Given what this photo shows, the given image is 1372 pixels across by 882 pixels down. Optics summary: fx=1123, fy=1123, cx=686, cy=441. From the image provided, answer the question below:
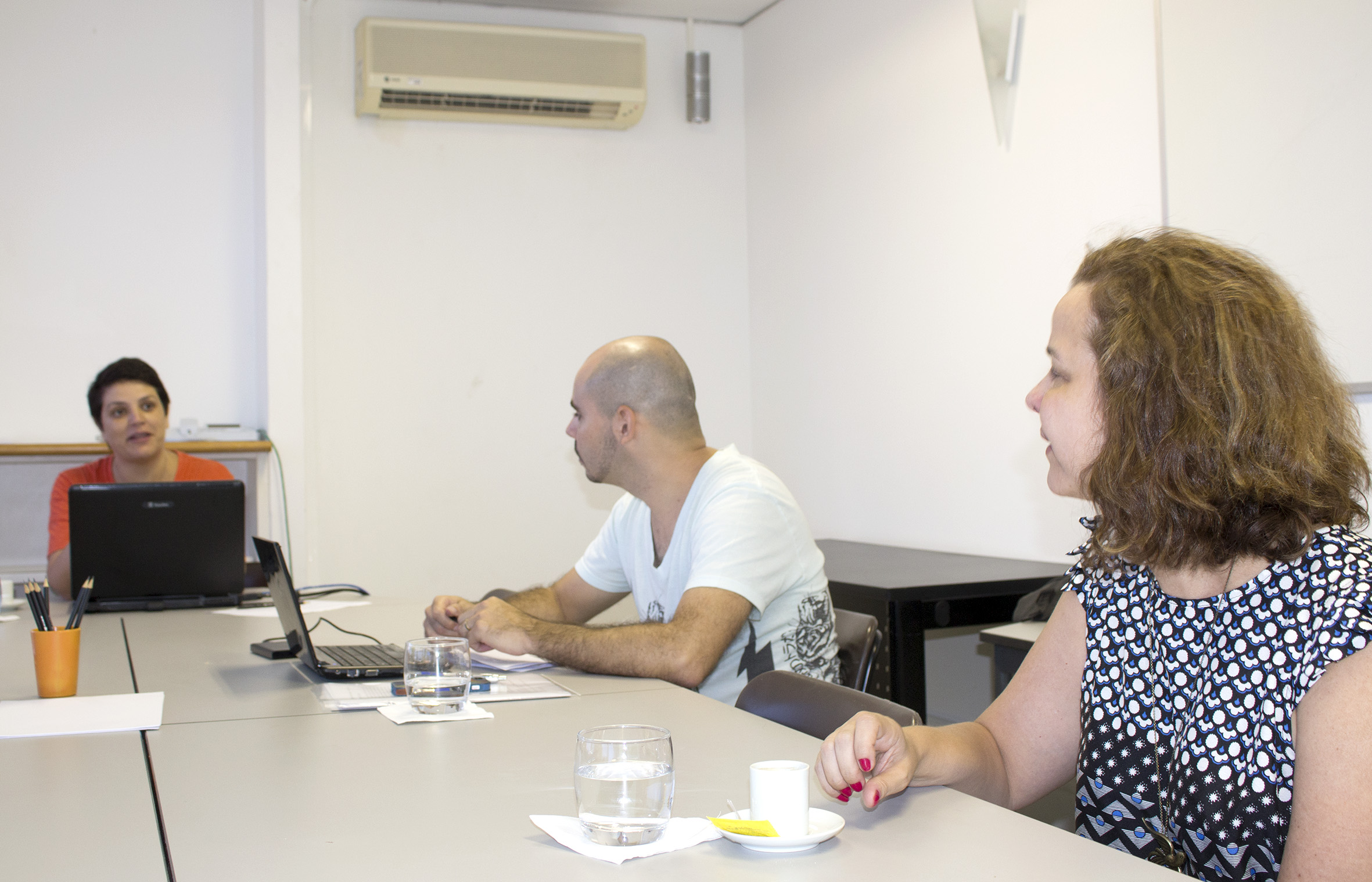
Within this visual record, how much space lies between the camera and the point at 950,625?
111 inches

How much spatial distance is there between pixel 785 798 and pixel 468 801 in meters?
0.33

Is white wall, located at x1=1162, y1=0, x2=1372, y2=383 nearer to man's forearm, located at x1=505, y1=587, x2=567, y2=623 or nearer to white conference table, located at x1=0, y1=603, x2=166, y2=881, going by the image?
man's forearm, located at x1=505, y1=587, x2=567, y2=623

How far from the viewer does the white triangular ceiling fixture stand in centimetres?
322

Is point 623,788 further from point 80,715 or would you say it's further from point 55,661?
point 55,661

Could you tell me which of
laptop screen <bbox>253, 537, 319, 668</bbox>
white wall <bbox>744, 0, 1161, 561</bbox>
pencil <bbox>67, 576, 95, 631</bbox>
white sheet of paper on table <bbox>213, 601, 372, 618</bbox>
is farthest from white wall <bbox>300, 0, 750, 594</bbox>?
pencil <bbox>67, 576, 95, 631</bbox>

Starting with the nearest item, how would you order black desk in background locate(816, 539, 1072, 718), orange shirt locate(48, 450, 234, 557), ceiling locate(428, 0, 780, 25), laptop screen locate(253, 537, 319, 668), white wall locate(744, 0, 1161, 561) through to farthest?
laptop screen locate(253, 537, 319, 668), black desk in background locate(816, 539, 1072, 718), white wall locate(744, 0, 1161, 561), orange shirt locate(48, 450, 234, 557), ceiling locate(428, 0, 780, 25)

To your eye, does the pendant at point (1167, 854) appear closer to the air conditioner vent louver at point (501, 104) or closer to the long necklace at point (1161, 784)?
the long necklace at point (1161, 784)

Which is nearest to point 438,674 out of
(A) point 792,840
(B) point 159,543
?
(A) point 792,840

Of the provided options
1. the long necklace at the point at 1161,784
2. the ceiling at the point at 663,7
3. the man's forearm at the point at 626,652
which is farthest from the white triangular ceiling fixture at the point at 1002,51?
the long necklace at the point at 1161,784

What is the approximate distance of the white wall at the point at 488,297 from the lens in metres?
4.27

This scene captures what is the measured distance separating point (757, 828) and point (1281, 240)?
80.2 inches

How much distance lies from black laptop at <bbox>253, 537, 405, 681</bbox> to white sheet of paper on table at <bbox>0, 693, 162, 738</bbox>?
0.23 meters

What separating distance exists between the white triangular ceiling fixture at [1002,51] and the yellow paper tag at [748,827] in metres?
2.78

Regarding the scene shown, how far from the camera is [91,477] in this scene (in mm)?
3512
